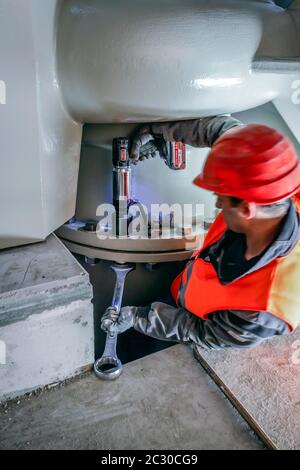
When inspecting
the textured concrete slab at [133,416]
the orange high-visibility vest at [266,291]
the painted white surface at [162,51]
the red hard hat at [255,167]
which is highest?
the painted white surface at [162,51]

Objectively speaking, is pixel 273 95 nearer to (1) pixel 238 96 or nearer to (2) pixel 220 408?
(1) pixel 238 96

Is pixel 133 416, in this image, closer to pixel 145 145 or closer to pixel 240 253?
pixel 240 253

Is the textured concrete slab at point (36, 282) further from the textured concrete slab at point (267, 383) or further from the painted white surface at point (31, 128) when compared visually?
the textured concrete slab at point (267, 383)

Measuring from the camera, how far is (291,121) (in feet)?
4.13

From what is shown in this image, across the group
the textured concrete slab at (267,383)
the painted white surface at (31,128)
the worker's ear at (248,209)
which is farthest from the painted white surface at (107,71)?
the textured concrete slab at (267,383)

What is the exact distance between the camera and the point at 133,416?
0.90 meters

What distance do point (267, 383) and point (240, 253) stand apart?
0.37 m

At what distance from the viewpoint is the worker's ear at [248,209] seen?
80 centimetres

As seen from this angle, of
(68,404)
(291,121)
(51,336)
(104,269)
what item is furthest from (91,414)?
(291,121)

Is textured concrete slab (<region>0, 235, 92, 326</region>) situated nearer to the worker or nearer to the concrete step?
the concrete step

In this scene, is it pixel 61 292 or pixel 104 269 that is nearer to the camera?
pixel 61 292

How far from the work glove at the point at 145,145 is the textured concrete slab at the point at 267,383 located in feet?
2.19

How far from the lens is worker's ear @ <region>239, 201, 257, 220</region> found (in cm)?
80
